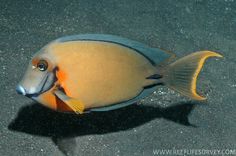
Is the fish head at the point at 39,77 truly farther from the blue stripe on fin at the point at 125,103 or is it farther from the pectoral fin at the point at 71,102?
the blue stripe on fin at the point at 125,103

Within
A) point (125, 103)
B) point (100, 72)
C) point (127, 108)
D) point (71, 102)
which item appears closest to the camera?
point (71, 102)

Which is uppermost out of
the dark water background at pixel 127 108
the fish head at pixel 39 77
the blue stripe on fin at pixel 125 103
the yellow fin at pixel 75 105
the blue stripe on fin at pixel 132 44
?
the blue stripe on fin at pixel 132 44

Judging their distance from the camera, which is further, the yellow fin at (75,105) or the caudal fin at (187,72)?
the caudal fin at (187,72)

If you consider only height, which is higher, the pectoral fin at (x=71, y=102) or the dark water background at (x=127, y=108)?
the pectoral fin at (x=71, y=102)

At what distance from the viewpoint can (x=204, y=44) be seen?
5.09 metres

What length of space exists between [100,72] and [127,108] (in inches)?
50.4

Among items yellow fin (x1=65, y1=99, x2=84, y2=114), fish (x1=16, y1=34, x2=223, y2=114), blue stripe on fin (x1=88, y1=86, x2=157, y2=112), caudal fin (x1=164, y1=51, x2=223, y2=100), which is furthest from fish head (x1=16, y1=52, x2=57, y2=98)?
caudal fin (x1=164, y1=51, x2=223, y2=100)

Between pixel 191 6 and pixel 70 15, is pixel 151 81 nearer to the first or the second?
pixel 70 15

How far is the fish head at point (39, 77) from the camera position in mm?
2682

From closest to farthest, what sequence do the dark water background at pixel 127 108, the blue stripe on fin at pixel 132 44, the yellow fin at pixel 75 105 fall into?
1. the yellow fin at pixel 75 105
2. the blue stripe on fin at pixel 132 44
3. the dark water background at pixel 127 108

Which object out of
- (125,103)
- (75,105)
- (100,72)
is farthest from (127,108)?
(75,105)

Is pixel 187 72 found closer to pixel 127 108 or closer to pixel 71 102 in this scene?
pixel 71 102

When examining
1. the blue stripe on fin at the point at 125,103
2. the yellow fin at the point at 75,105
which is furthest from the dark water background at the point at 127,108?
the yellow fin at the point at 75,105

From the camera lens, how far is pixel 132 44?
9.52ft
